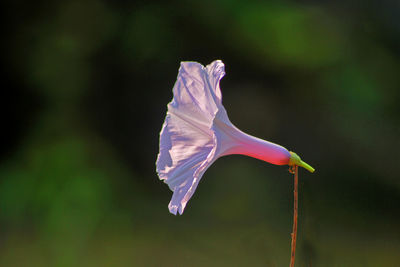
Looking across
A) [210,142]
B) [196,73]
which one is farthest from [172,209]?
[196,73]

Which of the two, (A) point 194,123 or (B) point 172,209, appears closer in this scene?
(B) point 172,209

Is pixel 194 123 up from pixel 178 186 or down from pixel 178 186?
up

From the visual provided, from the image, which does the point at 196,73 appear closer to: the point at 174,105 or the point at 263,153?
the point at 174,105

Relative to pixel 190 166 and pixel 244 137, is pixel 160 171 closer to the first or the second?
pixel 190 166

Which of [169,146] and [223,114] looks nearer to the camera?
[223,114]

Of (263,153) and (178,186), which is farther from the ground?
(263,153)

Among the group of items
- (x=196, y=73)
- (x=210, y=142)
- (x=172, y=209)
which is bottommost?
(x=172, y=209)

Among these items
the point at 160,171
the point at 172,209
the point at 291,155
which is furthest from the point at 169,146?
the point at 291,155
